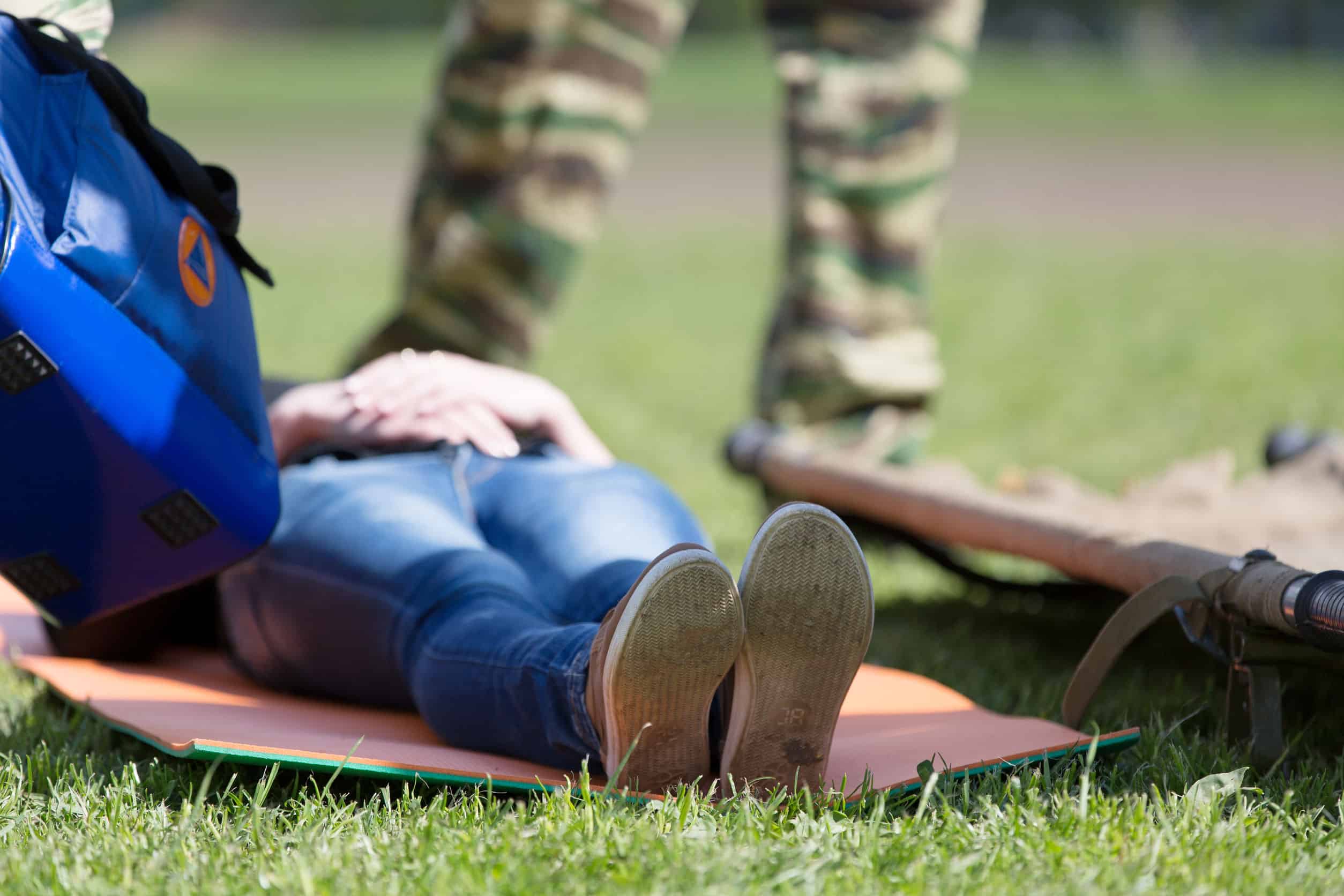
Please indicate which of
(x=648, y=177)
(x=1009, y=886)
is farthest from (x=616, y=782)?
(x=648, y=177)

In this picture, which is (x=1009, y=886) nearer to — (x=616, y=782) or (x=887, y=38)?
(x=616, y=782)

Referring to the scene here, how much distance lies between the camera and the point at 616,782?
4.79 ft

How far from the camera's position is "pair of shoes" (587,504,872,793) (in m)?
1.38

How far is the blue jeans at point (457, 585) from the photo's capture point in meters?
1.57

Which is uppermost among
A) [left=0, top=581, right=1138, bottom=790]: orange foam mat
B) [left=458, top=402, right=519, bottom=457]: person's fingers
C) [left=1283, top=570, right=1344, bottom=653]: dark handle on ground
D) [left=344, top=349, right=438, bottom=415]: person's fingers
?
[left=1283, top=570, right=1344, bottom=653]: dark handle on ground

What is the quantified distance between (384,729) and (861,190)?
174cm

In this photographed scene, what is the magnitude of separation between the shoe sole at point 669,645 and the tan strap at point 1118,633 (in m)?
0.58

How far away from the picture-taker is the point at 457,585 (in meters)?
1.73

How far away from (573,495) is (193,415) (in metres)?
0.49

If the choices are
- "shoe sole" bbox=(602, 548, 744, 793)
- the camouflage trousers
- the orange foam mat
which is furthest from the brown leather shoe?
the camouflage trousers

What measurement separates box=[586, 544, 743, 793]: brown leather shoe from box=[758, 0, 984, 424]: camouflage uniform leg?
1.79m

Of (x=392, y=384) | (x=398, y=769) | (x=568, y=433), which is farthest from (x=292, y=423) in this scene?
(x=398, y=769)

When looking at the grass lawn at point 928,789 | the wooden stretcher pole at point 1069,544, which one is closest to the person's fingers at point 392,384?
the grass lawn at point 928,789

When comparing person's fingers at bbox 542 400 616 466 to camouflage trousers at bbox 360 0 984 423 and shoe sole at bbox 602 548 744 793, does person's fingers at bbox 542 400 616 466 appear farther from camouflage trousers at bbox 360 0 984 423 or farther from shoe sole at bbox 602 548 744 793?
camouflage trousers at bbox 360 0 984 423
